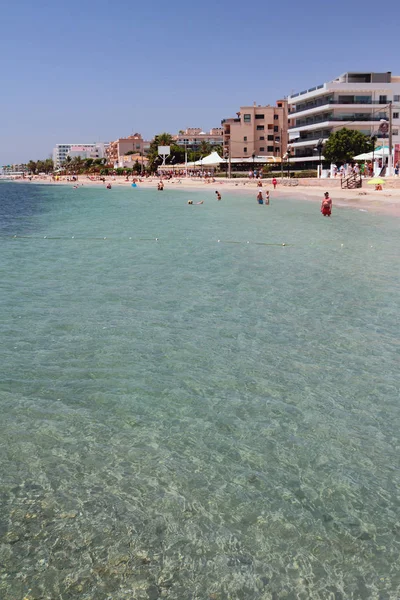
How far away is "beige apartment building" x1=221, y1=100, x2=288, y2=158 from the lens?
125375 millimetres

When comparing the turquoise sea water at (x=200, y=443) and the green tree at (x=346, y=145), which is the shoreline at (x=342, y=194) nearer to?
the green tree at (x=346, y=145)

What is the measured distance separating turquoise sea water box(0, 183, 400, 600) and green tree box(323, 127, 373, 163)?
214ft

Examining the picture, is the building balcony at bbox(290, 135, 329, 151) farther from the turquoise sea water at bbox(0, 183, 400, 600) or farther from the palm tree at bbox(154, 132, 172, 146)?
the turquoise sea water at bbox(0, 183, 400, 600)

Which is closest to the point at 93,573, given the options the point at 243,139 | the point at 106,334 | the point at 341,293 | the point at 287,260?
the point at 106,334

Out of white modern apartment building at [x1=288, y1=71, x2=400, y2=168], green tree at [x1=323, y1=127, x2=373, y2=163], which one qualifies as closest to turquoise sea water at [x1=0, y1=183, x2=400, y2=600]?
green tree at [x1=323, y1=127, x2=373, y2=163]

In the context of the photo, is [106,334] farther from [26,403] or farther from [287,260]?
[287,260]

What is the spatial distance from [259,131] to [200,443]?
126 meters

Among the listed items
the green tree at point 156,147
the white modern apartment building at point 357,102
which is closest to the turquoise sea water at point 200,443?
the white modern apartment building at point 357,102

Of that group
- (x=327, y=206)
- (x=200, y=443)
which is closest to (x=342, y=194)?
(x=327, y=206)

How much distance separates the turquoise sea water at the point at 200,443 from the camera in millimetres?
4883

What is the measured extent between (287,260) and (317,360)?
1095 centimetres

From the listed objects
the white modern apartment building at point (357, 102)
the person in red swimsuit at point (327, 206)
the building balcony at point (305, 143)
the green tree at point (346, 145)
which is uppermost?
the white modern apartment building at point (357, 102)

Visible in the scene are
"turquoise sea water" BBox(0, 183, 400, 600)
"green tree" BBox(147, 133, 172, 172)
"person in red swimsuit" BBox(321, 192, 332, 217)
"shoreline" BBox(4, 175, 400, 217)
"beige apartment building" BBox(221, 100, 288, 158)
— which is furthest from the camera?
"green tree" BBox(147, 133, 172, 172)

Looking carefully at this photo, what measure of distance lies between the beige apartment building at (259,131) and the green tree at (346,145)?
49361 millimetres
